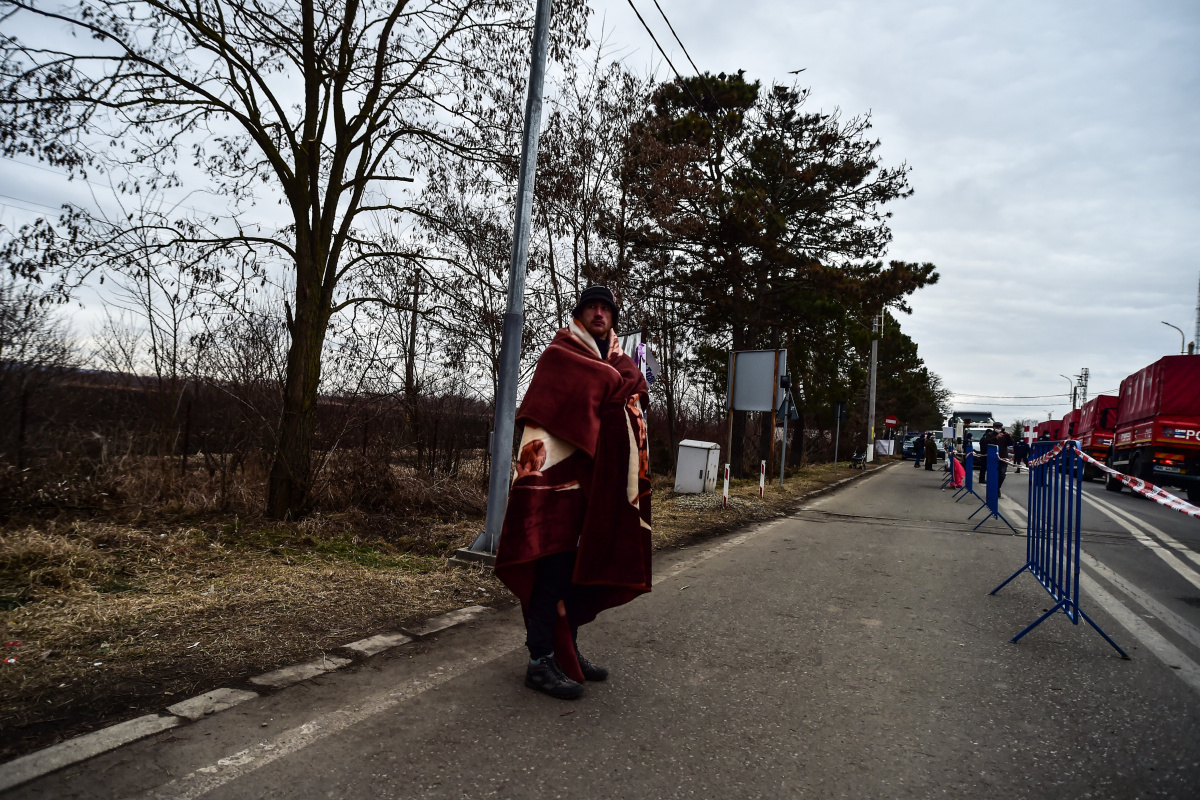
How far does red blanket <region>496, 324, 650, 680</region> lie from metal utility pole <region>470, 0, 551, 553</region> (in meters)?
3.02

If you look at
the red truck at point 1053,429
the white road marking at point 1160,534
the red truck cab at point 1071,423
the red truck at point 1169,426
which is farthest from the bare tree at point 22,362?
the red truck at point 1053,429

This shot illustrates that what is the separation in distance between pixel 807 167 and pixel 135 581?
19.4 meters

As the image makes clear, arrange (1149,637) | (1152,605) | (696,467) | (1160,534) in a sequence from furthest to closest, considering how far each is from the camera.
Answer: (696,467)
(1160,534)
(1152,605)
(1149,637)

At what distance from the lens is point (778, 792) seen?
2824mm

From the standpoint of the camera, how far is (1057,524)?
5.90m

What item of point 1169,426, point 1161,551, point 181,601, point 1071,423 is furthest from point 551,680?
point 1071,423

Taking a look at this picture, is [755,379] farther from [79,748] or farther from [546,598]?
[79,748]

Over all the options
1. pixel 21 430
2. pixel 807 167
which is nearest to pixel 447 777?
pixel 21 430

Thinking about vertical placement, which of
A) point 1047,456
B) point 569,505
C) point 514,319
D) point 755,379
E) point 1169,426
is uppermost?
point 755,379

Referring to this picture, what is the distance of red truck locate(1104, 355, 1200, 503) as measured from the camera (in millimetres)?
18781

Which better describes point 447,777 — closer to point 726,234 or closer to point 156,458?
point 156,458

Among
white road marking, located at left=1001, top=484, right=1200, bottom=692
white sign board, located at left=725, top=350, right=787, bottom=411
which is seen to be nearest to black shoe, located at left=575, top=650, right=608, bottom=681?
white road marking, located at left=1001, top=484, right=1200, bottom=692

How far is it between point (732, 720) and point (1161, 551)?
9.30 metres

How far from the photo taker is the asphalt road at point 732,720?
9.31 feet
